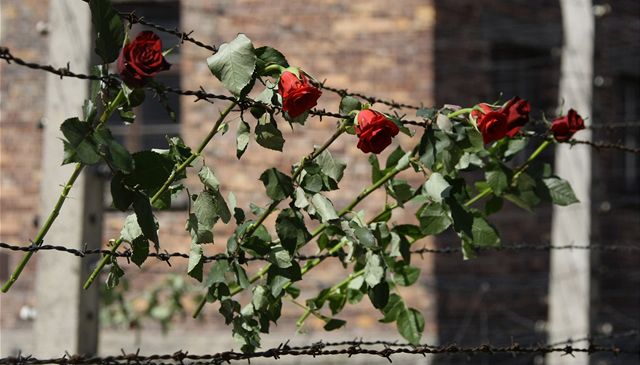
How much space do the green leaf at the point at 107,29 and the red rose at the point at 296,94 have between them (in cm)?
43

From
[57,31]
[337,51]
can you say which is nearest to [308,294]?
[337,51]

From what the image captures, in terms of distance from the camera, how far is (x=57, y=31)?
218 inches

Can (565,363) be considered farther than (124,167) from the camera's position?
Yes

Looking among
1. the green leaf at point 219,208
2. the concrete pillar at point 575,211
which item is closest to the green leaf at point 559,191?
the green leaf at point 219,208

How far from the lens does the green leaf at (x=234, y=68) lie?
2824 mm

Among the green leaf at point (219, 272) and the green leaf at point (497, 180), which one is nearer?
the green leaf at point (219, 272)

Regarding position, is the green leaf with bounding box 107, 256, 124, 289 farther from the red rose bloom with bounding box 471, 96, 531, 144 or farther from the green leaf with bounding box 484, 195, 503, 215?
the green leaf with bounding box 484, 195, 503, 215

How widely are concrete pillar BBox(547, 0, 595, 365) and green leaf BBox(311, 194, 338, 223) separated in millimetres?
5000

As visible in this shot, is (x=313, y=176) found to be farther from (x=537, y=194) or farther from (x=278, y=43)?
(x=278, y=43)

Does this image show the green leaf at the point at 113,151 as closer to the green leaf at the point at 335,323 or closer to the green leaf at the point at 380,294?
the green leaf at the point at 380,294

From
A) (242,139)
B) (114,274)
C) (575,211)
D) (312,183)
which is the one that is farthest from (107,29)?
(575,211)

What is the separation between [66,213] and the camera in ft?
18.1

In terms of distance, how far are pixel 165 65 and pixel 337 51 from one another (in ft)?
21.0

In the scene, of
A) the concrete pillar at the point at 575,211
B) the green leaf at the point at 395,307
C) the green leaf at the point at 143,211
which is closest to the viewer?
the green leaf at the point at 143,211
